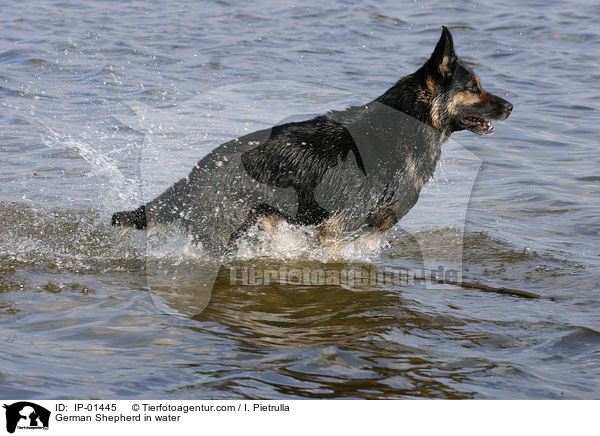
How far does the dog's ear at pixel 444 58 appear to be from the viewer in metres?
5.49

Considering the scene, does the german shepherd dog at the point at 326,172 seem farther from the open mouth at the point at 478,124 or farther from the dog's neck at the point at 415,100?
the open mouth at the point at 478,124

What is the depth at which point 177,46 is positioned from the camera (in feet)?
43.4

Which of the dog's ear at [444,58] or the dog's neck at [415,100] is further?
the dog's neck at [415,100]

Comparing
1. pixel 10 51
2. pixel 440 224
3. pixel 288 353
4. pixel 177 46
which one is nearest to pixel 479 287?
pixel 440 224

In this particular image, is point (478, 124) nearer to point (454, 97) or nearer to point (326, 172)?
point (454, 97)

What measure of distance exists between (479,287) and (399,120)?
1517mm

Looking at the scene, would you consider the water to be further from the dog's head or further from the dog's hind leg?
the dog's head

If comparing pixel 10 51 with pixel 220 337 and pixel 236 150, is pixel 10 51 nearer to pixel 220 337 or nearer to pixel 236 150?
pixel 236 150
